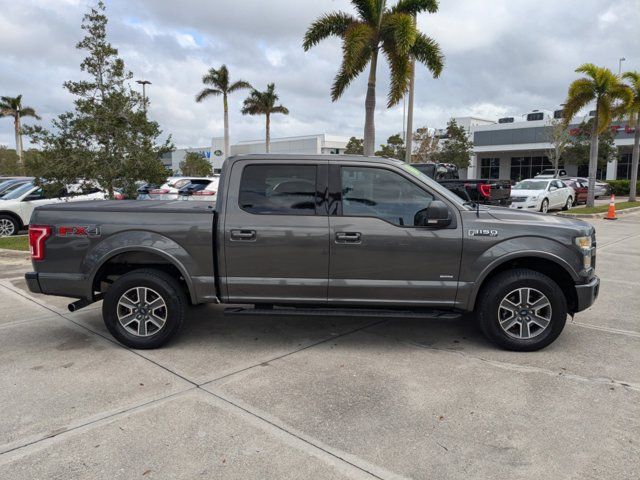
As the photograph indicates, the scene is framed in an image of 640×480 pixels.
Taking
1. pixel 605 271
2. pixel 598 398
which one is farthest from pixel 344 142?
pixel 598 398

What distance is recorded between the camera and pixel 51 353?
15.4ft

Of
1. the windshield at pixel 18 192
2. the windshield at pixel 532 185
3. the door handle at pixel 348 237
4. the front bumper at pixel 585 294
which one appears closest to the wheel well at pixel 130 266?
the door handle at pixel 348 237

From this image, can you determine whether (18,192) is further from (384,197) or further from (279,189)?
(384,197)

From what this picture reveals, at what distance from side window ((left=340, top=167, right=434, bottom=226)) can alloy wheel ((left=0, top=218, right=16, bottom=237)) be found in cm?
1181

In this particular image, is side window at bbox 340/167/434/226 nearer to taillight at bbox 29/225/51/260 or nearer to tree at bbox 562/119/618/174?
taillight at bbox 29/225/51/260

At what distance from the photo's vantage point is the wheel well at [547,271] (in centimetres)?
471

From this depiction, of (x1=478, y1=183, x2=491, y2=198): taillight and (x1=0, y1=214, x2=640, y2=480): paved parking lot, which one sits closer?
(x1=0, y1=214, x2=640, y2=480): paved parking lot

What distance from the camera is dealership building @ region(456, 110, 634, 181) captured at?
51.3 meters

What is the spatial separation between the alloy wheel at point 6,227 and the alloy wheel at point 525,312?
13005mm

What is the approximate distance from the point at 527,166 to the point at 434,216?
59.7m

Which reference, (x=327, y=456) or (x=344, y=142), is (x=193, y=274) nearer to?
(x=327, y=456)

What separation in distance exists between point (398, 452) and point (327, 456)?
0.45m

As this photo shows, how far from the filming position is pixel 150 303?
4.74m

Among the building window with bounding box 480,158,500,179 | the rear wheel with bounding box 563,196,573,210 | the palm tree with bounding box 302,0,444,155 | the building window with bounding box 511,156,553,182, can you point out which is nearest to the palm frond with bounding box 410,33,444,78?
the palm tree with bounding box 302,0,444,155
